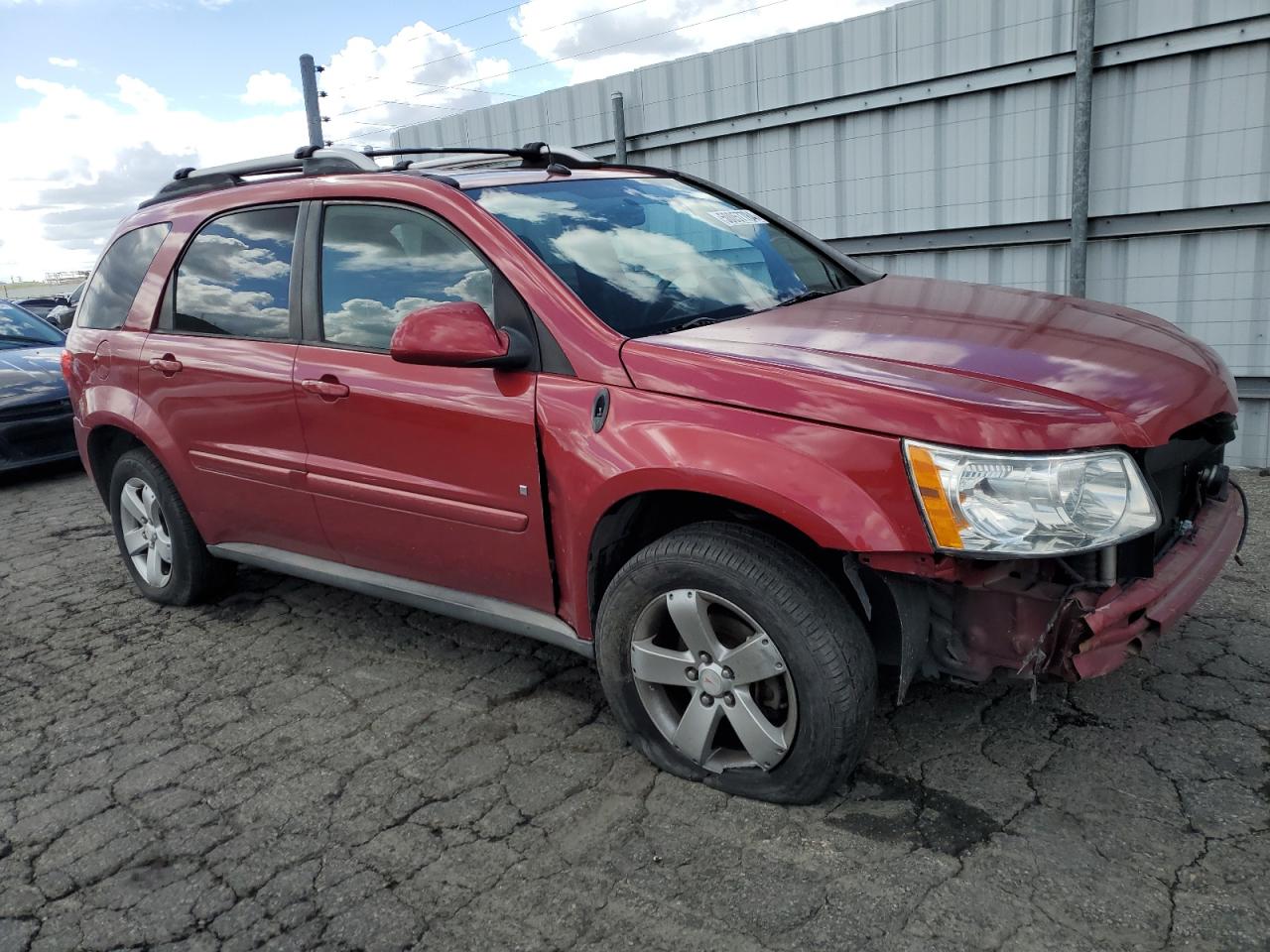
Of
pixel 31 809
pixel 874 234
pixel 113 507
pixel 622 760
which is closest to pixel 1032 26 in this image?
pixel 874 234

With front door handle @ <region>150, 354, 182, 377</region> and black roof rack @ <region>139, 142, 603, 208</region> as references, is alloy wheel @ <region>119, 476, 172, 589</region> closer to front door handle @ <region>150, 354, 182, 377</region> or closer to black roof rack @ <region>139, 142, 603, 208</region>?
front door handle @ <region>150, 354, 182, 377</region>

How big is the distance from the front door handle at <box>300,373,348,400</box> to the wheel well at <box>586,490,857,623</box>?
108 centimetres

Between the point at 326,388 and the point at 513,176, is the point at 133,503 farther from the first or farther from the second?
the point at 513,176

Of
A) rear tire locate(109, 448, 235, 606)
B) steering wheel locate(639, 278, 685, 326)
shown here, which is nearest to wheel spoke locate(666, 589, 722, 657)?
steering wheel locate(639, 278, 685, 326)

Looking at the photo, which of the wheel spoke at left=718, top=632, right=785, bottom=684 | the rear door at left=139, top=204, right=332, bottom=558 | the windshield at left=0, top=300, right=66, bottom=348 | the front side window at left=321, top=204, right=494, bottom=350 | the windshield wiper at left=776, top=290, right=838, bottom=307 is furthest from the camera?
the windshield at left=0, top=300, right=66, bottom=348

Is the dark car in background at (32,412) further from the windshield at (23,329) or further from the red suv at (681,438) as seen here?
the red suv at (681,438)

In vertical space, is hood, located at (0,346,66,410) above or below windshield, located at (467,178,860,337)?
below

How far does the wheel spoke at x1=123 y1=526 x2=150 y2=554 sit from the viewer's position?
4.63 metres

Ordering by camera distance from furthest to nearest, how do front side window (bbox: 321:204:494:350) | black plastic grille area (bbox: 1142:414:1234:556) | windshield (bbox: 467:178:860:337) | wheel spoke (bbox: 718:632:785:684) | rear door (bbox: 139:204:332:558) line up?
rear door (bbox: 139:204:332:558) → front side window (bbox: 321:204:494:350) → windshield (bbox: 467:178:860:337) → wheel spoke (bbox: 718:632:785:684) → black plastic grille area (bbox: 1142:414:1234:556)

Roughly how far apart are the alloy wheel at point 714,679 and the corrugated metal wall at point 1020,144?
173 inches

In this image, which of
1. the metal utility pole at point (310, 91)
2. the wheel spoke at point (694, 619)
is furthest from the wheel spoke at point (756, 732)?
the metal utility pole at point (310, 91)

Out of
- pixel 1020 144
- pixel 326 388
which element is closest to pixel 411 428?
pixel 326 388

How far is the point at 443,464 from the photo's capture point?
3.16 m

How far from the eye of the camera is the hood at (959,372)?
2303 millimetres
